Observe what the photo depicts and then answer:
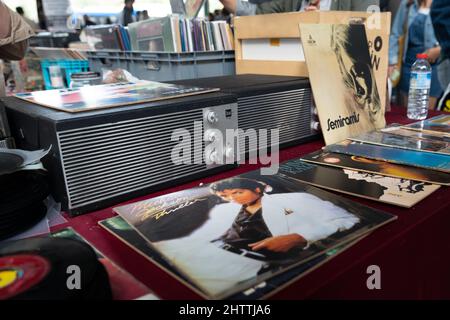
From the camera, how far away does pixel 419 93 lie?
56.2 inches

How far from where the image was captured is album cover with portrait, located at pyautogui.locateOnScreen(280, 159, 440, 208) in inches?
28.5

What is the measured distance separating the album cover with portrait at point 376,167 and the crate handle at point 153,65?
0.84 metres

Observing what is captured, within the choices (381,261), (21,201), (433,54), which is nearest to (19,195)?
(21,201)

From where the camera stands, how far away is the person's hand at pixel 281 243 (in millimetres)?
558

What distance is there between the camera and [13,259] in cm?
51

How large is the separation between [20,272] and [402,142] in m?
0.97

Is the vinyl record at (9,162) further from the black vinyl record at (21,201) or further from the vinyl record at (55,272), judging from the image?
the vinyl record at (55,272)

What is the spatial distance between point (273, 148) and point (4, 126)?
0.65 meters

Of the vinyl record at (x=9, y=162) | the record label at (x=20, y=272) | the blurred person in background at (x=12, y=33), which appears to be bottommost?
the record label at (x=20, y=272)

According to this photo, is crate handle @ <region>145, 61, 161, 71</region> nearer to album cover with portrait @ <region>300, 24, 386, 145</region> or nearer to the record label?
album cover with portrait @ <region>300, 24, 386, 145</region>

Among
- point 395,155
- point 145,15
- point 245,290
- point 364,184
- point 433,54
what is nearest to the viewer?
point 245,290

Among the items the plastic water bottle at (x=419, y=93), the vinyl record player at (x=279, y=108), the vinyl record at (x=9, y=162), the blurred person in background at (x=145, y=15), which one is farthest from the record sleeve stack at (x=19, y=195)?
the blurred person in background at (x=145, y=15)

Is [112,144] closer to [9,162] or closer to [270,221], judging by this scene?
[9,162]
